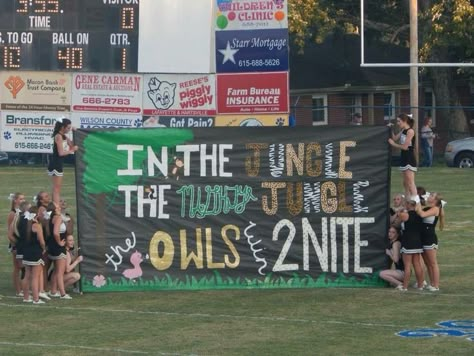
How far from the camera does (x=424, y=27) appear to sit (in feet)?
123

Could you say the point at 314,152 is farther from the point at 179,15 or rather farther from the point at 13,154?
the point at 13,154

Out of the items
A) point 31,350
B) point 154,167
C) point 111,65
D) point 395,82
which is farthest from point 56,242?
point 395,82

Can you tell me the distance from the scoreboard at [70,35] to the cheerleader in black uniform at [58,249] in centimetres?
1398

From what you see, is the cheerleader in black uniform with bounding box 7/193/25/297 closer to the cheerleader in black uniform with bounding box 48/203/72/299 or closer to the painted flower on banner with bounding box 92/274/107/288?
the cheerleader in black uniform with bounding box 48/203/72/299

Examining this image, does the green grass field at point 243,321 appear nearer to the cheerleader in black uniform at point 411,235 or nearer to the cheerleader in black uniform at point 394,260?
the cheerleader in black uniform at point 394,260

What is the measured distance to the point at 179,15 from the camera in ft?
99.8

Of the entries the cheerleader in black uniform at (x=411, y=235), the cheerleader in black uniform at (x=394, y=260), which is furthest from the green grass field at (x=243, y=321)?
the cheerleader in black uniform at (x=411, y=235)

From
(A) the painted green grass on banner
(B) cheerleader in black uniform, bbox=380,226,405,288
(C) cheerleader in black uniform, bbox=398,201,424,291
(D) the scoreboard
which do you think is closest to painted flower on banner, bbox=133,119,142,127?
(D) the scoreboard

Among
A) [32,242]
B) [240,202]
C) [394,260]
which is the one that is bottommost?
[394,260]

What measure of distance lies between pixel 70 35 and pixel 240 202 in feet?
45.1

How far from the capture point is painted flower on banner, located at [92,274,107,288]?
1714cm

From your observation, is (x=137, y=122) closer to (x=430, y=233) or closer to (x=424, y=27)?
(x=424, y=27)

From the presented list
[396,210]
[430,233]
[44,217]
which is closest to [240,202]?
[396,210]

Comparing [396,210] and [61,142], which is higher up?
[61,142]
